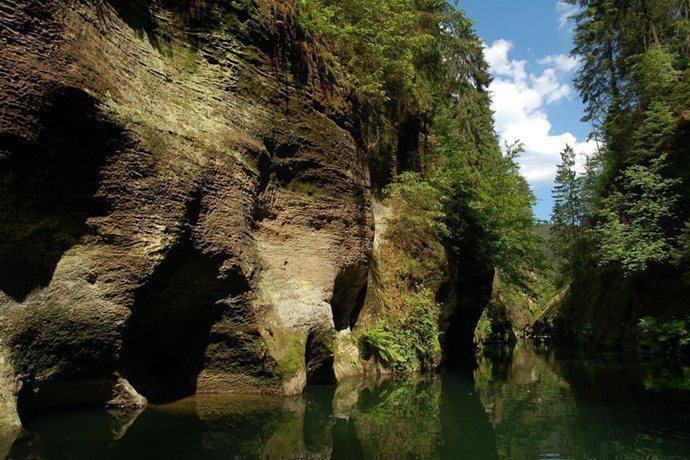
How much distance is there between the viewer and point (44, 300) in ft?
19.9

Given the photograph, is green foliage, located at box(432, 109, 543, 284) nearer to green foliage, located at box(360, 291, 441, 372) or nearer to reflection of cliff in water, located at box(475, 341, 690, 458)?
green foliage, located at box(360, 291, 441, 372)

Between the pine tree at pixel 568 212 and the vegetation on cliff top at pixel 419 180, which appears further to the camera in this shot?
the pine tree at pixel 568 212

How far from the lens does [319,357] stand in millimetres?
10336

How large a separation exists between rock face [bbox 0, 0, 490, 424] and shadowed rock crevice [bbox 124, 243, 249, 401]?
3 centimetres

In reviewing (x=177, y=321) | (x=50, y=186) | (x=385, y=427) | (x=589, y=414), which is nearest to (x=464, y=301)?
(x=589, y=414)

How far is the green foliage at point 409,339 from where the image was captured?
13.0 metres

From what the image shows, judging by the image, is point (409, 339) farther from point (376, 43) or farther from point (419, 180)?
point (376, 43)

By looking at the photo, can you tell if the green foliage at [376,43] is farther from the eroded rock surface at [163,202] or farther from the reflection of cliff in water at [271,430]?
the reflection of cliff in water at [271,430]

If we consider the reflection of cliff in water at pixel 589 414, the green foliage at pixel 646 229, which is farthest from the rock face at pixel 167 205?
the green foliage at pixel 646 229

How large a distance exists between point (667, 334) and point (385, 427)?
54.9 ft

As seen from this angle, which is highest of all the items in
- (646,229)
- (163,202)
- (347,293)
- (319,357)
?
(646,229)

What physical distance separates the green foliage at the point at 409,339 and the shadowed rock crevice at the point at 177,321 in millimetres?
5386

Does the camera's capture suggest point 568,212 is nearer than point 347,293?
No

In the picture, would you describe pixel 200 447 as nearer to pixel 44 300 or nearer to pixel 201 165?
pixel 44 300
